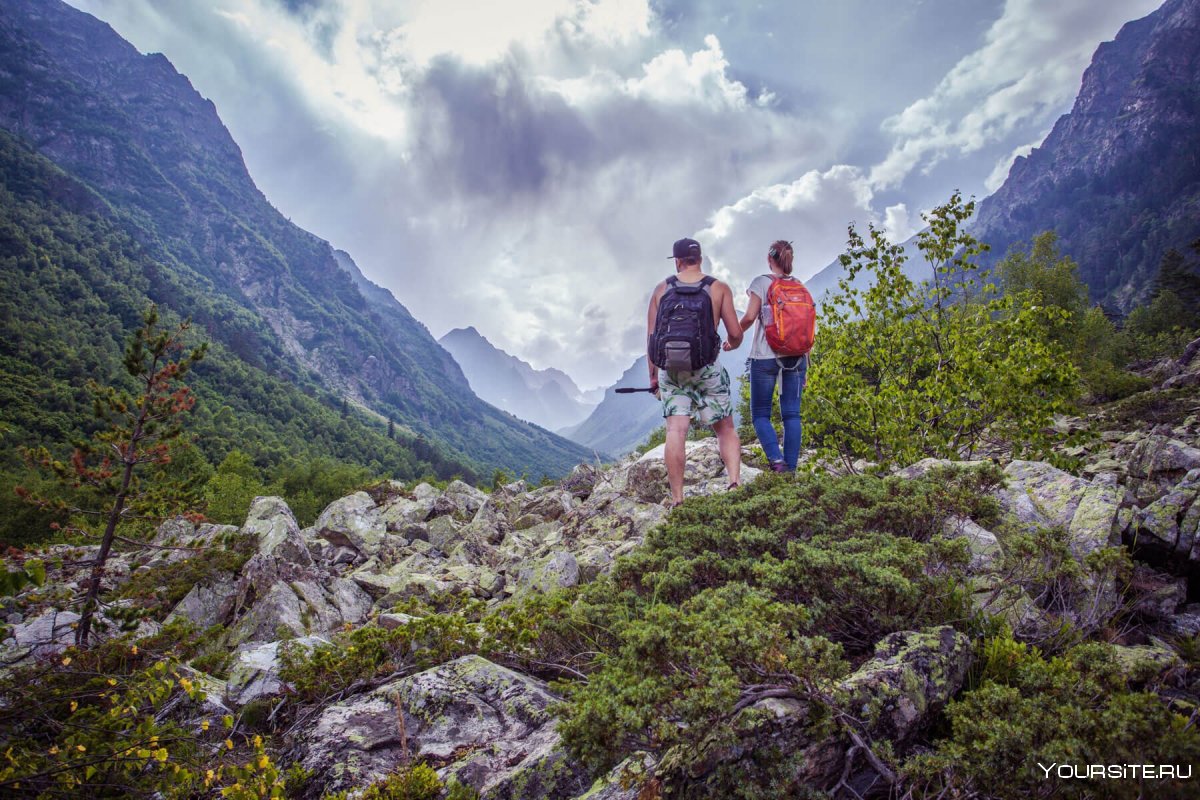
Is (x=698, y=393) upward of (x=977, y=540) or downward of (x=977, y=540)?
upward

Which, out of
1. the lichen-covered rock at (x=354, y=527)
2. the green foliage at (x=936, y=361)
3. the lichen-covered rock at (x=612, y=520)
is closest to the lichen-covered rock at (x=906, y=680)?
the green foliage at (x=936, y=361)

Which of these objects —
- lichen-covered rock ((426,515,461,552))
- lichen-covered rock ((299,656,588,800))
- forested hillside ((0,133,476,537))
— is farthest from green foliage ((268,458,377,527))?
forested hillside ((0,133,476,537))

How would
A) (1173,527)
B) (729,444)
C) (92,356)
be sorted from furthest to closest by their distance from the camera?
(92,356), (729,444), (1173,527)

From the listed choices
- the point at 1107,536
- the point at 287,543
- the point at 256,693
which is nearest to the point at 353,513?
the point at 287,543

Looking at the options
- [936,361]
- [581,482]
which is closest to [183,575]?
[581,482]

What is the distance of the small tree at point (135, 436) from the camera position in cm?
504

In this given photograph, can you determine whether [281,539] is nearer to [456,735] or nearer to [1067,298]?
[456,735]

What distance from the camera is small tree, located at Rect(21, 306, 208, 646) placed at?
16.5ft

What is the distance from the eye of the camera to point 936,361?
27.0 feet

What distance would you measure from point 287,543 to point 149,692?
8310mm

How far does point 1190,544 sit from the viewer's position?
12.4 ft

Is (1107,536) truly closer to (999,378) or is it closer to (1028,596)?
(1028,596)

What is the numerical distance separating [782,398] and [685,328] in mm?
1996

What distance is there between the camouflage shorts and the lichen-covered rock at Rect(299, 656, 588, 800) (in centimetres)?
367
